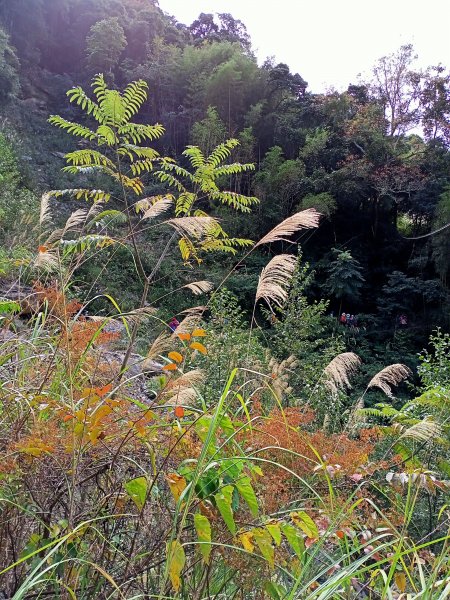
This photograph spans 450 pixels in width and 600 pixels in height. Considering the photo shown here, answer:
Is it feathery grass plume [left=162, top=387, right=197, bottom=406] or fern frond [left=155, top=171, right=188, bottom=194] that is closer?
feathery grass plume [left=162, top=387, right=197, bottom=406]

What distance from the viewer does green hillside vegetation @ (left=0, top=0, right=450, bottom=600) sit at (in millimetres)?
961

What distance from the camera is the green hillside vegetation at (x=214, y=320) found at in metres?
0.96

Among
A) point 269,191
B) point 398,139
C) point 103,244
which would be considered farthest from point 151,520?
point 398,139

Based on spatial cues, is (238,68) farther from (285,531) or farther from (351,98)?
(285,531)

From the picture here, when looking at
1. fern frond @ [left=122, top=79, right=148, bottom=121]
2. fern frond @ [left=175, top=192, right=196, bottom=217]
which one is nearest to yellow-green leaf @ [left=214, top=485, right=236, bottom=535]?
fern frond @ [left=175, top=192, right=196, bottom=217]

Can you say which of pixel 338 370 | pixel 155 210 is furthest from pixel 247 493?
pixel 155 210

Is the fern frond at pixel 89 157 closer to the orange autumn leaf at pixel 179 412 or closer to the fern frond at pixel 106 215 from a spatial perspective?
the fern frond at pixel 106 215

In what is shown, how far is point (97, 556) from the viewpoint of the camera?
39.4 inches

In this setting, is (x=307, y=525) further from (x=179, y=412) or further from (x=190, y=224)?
(x=190, y=224)

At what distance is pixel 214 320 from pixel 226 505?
4357 millimetres

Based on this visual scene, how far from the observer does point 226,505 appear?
2.79 ft

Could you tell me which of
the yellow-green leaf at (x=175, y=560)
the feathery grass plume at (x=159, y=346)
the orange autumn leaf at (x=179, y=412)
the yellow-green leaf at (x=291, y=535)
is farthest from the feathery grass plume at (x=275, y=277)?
the yellow-green leaf at (x=175, y=560)

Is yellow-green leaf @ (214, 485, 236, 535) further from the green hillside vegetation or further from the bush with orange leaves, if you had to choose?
the bush with orange leaves

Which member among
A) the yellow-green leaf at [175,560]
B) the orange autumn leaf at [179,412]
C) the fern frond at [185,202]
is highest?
the fern frond at [185,202]
